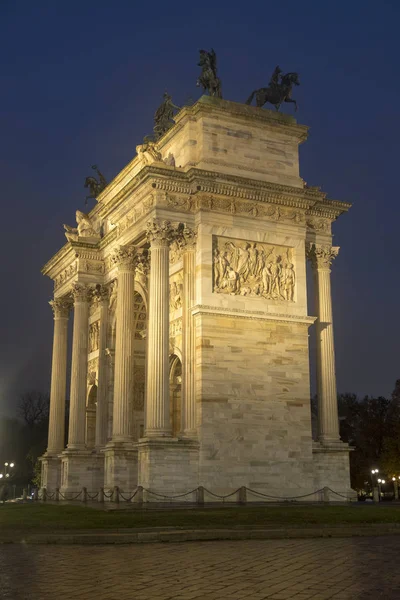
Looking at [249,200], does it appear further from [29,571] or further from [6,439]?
[6,439]

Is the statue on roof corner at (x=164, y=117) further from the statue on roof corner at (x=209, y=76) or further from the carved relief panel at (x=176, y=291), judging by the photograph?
the carved relief panel at (x=176, y=291)

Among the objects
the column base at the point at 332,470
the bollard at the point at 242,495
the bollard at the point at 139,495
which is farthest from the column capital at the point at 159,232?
the column base at the point at 332,470

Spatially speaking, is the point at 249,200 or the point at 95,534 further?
the point at 249,200

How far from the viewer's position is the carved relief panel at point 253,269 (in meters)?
37.3

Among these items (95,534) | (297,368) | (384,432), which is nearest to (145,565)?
(95,534)

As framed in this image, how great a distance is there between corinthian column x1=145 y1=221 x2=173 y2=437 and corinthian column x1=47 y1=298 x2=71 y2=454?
1791cm

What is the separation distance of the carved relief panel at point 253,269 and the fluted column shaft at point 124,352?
5918mm

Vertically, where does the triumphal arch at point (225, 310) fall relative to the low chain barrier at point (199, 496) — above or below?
above

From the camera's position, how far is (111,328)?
1889 inches

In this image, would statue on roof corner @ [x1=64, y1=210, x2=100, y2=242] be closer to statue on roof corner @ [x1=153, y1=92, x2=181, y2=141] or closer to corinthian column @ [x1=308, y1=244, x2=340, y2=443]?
statue on roof corner @ [x1=153, y1=92, x2=181, y2=141]

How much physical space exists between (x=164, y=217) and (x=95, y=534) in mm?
20778

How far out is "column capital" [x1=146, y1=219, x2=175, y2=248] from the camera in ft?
120

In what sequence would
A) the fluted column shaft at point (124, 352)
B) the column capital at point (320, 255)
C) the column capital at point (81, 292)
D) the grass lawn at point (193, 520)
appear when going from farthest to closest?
the column capital at point (81, 292) < the column capital at point (320, 255) < the fluted column shaft at point (124, 352) < the grass lawn at point (193, 520)

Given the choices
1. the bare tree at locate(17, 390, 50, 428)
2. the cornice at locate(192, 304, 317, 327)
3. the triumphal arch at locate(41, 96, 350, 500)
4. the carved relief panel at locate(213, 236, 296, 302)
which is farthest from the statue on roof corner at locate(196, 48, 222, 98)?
the bare tree at locate(17, 390, 50, 428)
